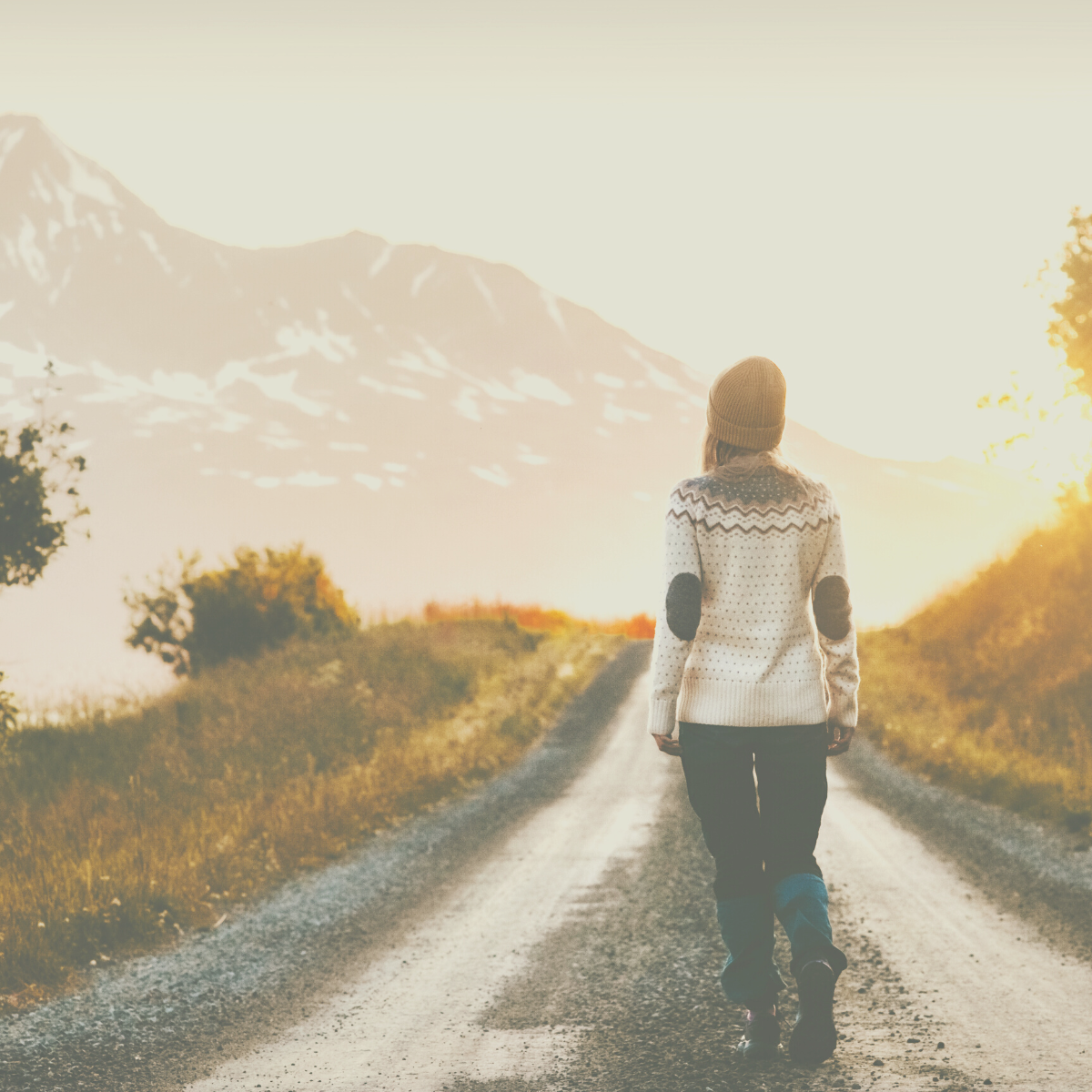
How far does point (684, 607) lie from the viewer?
3.50m

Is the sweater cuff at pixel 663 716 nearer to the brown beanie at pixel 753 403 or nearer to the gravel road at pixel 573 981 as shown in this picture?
the brown beanie at pixel 753 403

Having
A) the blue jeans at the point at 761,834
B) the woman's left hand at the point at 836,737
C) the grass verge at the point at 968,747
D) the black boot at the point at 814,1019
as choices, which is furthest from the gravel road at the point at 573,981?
the woman's left hand at the point at 836,737

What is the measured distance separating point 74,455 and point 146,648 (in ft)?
Result: 38.2

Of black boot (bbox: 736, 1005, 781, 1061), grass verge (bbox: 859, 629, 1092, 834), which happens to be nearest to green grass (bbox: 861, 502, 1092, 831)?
grass verge (bbox: 859, 629, 1092, 834)

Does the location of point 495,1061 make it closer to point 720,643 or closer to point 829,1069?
point 829,1069

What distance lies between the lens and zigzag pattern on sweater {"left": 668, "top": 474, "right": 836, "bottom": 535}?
355 centimetres

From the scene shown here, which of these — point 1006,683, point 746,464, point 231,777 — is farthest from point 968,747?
point 746,464

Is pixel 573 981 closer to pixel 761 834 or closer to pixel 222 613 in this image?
pixel 761 834

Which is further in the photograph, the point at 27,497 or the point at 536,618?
the point at 536,618

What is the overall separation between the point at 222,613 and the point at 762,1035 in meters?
20.8

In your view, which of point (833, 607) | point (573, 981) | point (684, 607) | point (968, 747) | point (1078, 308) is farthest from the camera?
point (1078, 308)

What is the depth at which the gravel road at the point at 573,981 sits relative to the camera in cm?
390

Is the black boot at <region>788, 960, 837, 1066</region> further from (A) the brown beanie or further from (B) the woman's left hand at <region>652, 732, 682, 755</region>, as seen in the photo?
(A) the brown beanie

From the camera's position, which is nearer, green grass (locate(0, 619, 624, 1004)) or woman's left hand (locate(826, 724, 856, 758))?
woman's left hand (locate(826, 724, 856, 758))
